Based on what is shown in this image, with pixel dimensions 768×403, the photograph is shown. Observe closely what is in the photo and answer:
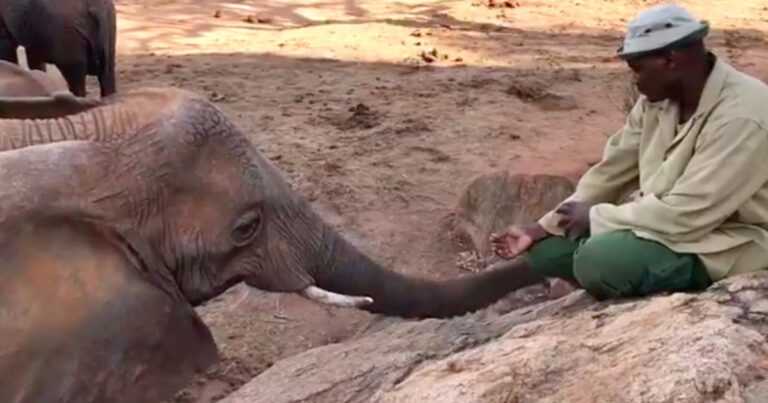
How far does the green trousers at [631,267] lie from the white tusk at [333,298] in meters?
0.69

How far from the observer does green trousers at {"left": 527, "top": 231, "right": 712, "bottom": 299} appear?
4.04m

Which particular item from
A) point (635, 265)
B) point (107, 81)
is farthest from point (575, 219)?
point (107, 81)

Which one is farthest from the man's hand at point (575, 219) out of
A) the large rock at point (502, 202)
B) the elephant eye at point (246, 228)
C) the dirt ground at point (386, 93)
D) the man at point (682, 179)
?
the large rock at point (502, 202)

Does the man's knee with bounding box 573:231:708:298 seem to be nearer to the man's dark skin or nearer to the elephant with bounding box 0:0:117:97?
the man's dark skin

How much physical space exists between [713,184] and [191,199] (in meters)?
1.47

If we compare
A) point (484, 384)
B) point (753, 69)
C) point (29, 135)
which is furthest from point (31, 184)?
point (753, 69)

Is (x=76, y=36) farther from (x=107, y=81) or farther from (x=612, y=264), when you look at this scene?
(x=612, y=264)

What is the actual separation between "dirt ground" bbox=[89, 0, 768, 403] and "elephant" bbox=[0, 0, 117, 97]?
38.8 inches

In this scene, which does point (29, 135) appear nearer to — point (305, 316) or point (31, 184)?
point (31, 184)

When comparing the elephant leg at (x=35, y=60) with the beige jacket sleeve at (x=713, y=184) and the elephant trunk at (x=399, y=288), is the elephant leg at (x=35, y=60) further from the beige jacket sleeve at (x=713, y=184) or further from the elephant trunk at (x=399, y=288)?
the beige jacket sleeve at (x=713, y=184)

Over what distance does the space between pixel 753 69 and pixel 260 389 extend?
296 inches

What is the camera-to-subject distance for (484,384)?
143 inches

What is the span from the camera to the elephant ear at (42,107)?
399cm

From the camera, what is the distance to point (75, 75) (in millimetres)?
9250
